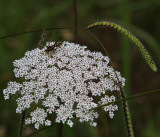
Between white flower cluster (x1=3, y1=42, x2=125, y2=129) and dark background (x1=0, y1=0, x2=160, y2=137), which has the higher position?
dark background (x1=0, y1=0, x2=160, y2=137)

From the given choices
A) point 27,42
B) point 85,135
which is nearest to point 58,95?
point 85,135

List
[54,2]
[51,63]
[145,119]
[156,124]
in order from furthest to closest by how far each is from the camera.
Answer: [54,2], [145,119], [156,124], [51,63]

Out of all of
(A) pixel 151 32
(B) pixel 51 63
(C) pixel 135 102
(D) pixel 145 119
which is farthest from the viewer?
(A) pixel 151 32

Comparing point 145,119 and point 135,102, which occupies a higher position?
point 135,102

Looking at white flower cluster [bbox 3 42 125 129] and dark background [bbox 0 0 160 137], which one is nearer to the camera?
white flower cluster [bbox 3 42 125 129]

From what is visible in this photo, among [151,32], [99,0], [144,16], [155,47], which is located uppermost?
[99,0]

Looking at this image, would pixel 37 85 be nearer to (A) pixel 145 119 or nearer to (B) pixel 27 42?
(B) pixel 27 42
